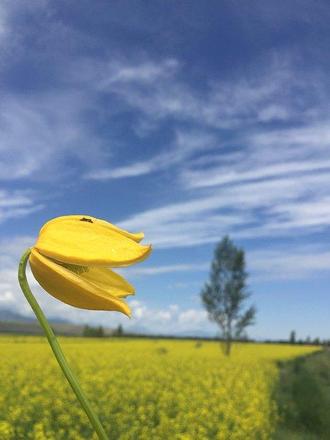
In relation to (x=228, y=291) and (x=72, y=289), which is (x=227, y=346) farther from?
(x=72, y=289)

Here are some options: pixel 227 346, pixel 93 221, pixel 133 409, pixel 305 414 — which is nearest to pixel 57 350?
pixel 93 221

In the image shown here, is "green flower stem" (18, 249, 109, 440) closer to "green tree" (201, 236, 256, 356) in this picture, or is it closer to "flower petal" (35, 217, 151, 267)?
"flower petal" (35, 217, 151, 267)

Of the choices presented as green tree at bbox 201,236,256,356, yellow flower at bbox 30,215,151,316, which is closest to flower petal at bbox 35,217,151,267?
yellow flower at bbox 30,215,151,316

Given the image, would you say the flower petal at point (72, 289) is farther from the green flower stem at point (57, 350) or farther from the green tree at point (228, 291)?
the green tree at point (228, 291)

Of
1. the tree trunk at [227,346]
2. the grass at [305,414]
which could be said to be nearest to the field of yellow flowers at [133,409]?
the grass at [305,414]

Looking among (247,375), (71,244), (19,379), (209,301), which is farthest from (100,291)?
(209,301)

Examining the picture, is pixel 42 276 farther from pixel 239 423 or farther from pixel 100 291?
pixel 239 423
